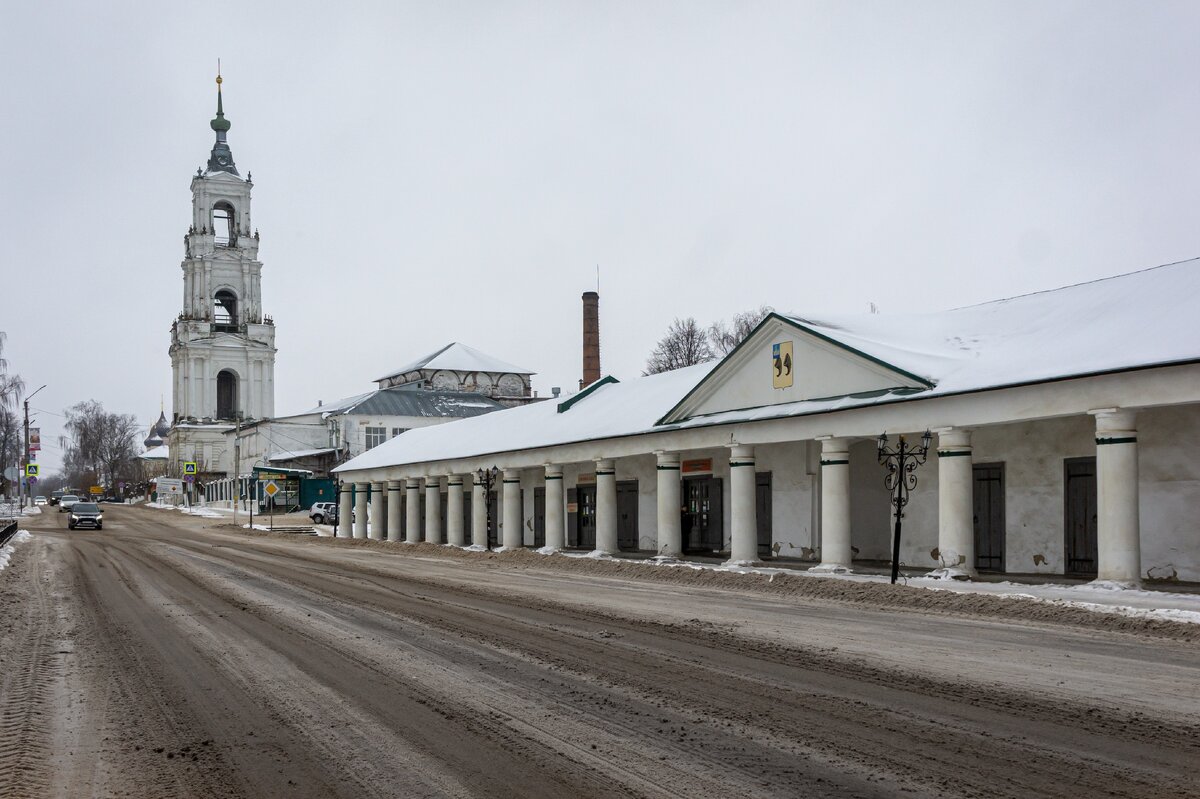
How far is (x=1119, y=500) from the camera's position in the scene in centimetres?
1630

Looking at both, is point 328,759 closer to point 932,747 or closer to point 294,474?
point 932,747

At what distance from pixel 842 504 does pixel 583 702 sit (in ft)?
45.8

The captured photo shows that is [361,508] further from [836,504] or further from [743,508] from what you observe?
[836,504]

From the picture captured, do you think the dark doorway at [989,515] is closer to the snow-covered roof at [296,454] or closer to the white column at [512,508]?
the white column at [512,508]

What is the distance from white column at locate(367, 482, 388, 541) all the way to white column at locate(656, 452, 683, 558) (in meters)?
23.0

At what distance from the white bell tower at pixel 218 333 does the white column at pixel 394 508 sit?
57.6 metres

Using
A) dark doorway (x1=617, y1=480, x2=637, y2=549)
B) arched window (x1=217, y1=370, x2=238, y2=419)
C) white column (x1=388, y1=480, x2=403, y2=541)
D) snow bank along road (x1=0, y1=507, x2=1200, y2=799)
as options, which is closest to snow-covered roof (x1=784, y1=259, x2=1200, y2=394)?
snow bank along road (x1=0, y1=507, x2=1200, y2=799)

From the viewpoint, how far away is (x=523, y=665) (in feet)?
34.4

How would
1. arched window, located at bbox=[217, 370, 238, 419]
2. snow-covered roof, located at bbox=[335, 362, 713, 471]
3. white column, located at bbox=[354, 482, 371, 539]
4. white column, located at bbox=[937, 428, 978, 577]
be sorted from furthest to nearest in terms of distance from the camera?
arched window, located at bbox=[217, 370, 238, 419]
white column, located at bbox=[354, 482, 371, 539]
snow-covered roof, located at bbox=[335, 362, 713, 471]
white column, located at bbox=[937, 428, 978, 577]

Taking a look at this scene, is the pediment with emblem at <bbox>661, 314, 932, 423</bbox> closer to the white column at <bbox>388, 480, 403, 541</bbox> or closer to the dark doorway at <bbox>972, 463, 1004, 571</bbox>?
the dark doorway at <bbox>972, 463, 1004, 571</bbox>

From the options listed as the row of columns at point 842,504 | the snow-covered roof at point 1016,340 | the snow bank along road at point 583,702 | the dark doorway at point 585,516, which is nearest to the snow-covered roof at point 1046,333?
the snow-covered roof at point 1016,340

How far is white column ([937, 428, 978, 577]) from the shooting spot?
19156 millimetres

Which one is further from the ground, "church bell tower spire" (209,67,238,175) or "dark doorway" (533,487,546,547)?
"church bell tower spire" (209,67,238,175)

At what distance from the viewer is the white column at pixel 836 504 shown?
21578 mm
